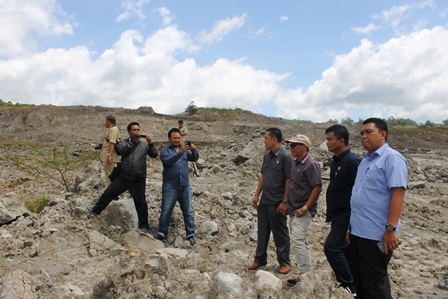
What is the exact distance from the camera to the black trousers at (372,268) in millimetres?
2484

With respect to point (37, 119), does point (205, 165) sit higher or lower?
lower

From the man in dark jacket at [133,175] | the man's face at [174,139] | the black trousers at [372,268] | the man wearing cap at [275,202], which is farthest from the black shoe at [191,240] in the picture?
the black trousers at [372,268]

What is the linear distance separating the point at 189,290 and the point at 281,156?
167cm

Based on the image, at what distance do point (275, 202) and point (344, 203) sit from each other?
771 millimetres

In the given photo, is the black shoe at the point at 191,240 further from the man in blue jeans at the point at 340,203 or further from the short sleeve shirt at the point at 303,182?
the man in blue jeans at the point at 340,203

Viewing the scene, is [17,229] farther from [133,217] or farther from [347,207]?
[347,207]

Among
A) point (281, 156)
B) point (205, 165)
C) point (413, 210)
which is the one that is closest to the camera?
point (281, 156)

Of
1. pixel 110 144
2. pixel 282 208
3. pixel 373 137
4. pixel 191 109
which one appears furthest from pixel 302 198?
pixel 191 109

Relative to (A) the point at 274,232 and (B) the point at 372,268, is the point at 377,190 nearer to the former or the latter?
(B) the point at 372,268

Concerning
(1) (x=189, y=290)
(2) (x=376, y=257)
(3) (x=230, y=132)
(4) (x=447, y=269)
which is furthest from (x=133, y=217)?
(3) (x=230, y=132)

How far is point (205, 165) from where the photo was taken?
39.4 feet

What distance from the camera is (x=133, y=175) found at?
4.74 m

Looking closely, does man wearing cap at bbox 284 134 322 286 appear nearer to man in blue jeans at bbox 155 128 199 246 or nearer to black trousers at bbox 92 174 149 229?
man in blue jeans at bbox 155 128 199 246

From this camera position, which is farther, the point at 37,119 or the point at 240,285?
the point at 37,119
